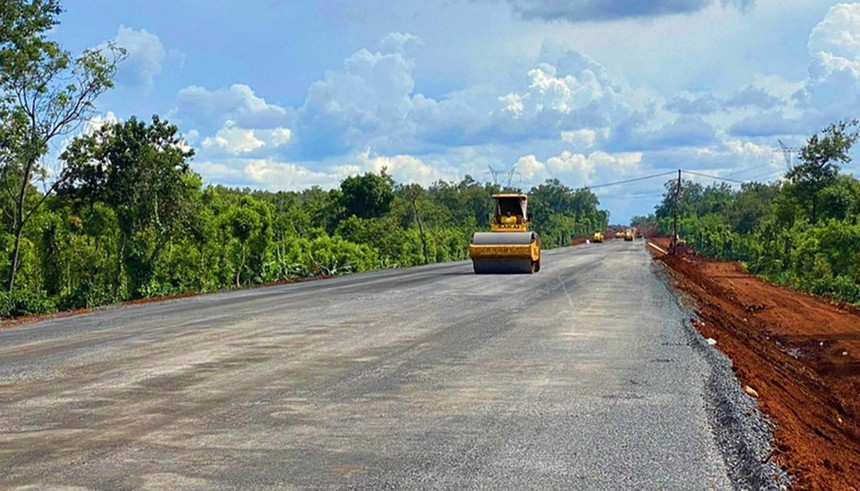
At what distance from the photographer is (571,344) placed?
13453 mm

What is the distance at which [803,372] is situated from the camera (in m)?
17.9

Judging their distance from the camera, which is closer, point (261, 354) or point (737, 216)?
point (261, 354)

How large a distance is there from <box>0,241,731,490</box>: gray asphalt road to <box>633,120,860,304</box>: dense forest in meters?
25.5

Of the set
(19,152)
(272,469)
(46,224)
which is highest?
(19,152)

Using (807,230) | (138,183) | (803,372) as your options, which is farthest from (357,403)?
(807,230)

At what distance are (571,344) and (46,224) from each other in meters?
15.8

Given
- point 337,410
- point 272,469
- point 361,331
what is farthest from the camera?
point 361,331

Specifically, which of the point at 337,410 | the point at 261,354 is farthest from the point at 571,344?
the point at 337,410

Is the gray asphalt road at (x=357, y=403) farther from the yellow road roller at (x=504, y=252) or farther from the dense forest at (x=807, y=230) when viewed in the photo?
Result: the dense forest at (x=807, y=230)

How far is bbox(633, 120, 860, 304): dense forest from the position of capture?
4106cm

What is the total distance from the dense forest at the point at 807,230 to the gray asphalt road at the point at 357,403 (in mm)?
25464

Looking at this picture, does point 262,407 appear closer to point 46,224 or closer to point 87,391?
point 87,391

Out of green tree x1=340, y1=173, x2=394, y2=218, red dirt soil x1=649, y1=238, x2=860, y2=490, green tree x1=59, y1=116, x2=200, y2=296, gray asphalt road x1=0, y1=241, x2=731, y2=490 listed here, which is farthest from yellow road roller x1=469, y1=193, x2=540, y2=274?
green tree x1=340, y1=173, x2=394, y2=218

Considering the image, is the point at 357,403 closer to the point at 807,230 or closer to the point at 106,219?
the point at 106,219
